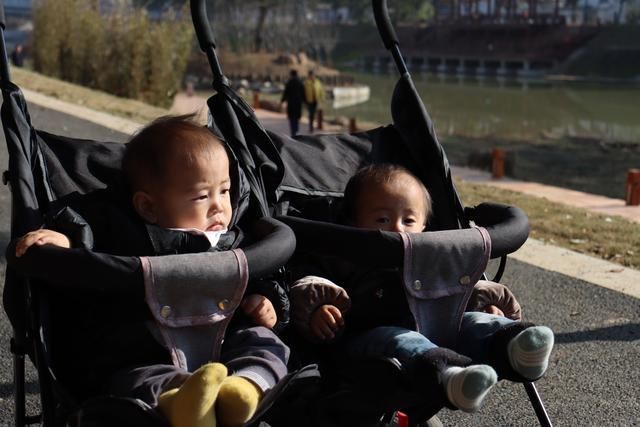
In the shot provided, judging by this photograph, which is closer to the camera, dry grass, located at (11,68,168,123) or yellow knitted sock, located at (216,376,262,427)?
yellow knitted sock, located at (216,376,262,427)

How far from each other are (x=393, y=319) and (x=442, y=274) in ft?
0.66

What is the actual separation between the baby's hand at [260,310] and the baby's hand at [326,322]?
0.13 meters

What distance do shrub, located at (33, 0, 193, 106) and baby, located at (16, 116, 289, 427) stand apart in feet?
55.9

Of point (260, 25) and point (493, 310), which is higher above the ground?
point (493, 310)

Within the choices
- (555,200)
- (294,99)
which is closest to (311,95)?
(294,99)

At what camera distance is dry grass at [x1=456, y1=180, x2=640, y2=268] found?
6.48 meters

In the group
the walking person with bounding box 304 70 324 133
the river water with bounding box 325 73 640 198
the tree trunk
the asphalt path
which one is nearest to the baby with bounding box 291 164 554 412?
the asphalt path

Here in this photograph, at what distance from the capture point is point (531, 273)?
18.3 feet

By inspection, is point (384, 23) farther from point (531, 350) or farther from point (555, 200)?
point (555, 200)

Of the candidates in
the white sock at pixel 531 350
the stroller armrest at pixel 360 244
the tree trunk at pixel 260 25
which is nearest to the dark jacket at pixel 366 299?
the stroller armrest at pixel 360 244

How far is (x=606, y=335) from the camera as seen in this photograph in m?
4.48

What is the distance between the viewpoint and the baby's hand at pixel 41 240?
2.13 m

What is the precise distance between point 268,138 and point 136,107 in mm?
13222

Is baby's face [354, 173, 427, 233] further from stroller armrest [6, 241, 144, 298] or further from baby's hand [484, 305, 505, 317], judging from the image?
Result: stroller armrest [6, 241, 144, 298]
